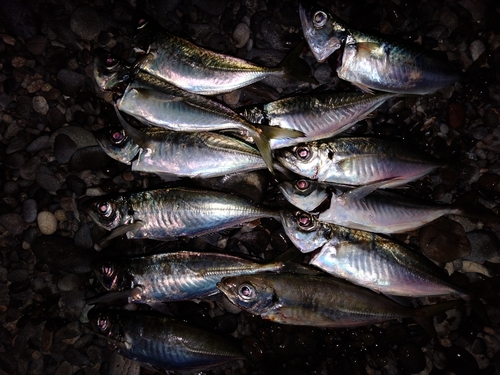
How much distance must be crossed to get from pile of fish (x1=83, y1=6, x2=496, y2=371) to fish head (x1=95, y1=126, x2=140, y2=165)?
1 cm

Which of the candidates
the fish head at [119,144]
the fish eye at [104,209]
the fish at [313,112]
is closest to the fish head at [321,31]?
the fish at [313,112]

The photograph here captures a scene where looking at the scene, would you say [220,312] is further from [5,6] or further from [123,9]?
[5,6]

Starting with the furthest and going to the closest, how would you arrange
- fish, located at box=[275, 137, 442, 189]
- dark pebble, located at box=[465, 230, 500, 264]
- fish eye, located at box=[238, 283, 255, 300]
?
dark pebble, located at box=[465, 230, 500, 264]
fish, located at box=[275, 137, 442, 189]
fish eye, located at box=[238, 283, 255, 300]

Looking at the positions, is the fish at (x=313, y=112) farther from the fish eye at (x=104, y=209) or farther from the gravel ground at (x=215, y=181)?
the fish eye at (x=104, y=209)

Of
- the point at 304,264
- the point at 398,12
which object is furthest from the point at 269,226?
the point at 398,12

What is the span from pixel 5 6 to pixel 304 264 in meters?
4.34

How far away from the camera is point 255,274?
11.5ft

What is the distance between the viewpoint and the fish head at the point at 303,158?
3547 millimetres

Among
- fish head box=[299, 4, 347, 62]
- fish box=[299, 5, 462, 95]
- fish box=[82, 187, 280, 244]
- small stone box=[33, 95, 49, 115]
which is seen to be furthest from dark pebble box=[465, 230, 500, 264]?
small stone box=[33, 95, 49, 115]

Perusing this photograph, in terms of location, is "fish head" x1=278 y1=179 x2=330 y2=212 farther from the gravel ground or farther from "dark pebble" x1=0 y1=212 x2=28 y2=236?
"dark pebble" x1=0 y1=212 x2=28 y2=236

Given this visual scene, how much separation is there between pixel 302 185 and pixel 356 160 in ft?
1.99

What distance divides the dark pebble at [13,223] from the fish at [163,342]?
1352mm

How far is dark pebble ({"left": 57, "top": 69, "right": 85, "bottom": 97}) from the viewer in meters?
3.98

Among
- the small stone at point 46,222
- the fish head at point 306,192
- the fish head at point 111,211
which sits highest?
the fish head at point 306,192
